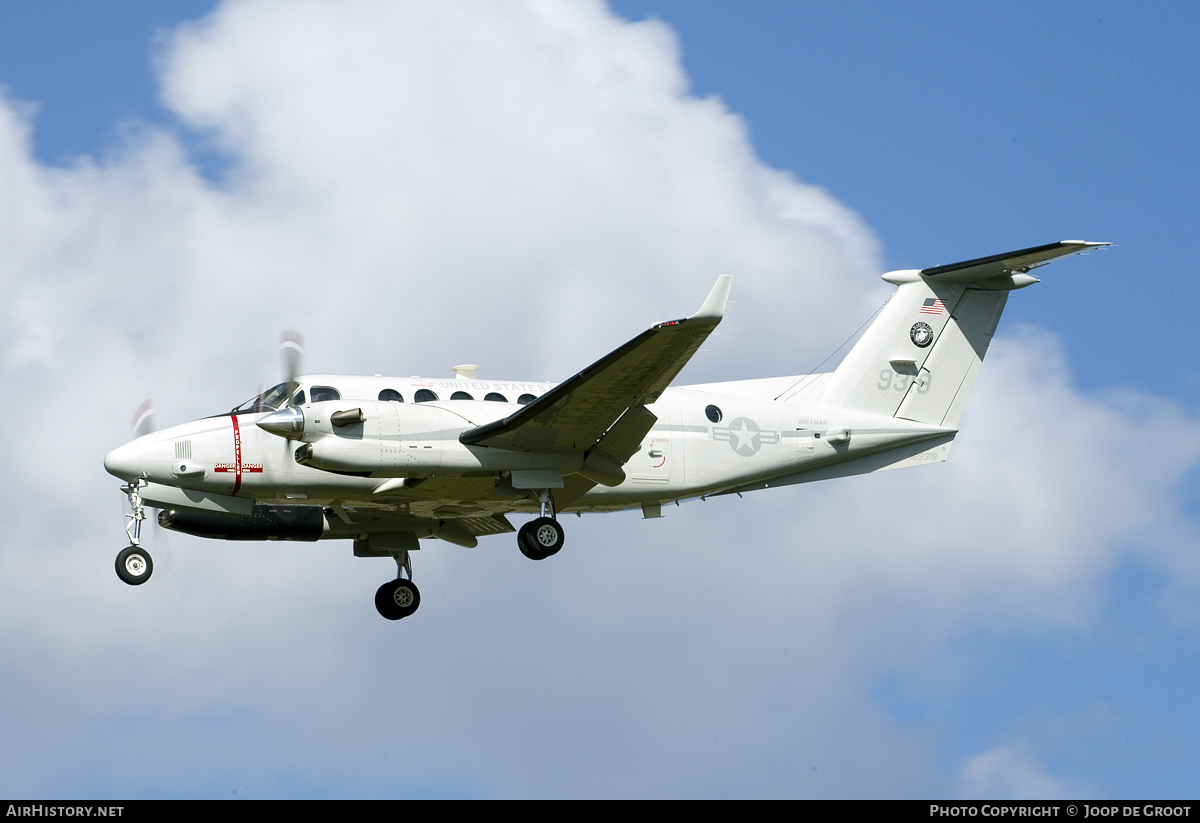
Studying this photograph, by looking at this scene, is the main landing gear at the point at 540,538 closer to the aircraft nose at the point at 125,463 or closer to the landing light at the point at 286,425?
the landing light at the point at 286,425

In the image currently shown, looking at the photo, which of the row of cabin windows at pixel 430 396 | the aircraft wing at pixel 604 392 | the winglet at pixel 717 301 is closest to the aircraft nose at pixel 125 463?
the row of cabin windows at pixel 430 396

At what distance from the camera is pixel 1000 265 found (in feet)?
73.3

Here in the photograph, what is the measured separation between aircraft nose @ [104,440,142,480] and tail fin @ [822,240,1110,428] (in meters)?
11.1

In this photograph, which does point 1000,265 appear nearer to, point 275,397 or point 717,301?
point 717,301

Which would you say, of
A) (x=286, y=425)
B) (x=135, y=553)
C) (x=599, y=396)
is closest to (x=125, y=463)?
(x=135, y=553)

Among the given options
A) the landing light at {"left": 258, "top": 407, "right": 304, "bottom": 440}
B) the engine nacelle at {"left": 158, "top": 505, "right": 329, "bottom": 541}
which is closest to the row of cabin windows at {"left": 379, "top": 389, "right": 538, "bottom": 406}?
the landing light at {"left": 258, "top": 407, "right": 304, "bottom": 440}

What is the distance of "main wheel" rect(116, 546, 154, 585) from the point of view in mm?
17781

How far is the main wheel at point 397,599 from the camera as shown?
22.2m

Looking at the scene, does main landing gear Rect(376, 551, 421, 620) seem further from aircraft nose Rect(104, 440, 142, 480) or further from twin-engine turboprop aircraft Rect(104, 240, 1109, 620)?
aircraft nose Rect(104, 440, 142, 480)

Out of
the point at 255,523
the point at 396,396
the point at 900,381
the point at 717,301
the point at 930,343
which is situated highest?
the point at 930,343

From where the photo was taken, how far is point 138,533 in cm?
1820

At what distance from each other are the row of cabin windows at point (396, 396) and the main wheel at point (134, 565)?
298 centimetres

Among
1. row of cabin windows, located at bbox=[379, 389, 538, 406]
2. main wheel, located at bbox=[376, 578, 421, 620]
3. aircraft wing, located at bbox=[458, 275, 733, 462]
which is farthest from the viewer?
main wheel, located at bbox=[376, 578, 421, 620]

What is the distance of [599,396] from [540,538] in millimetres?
2315
